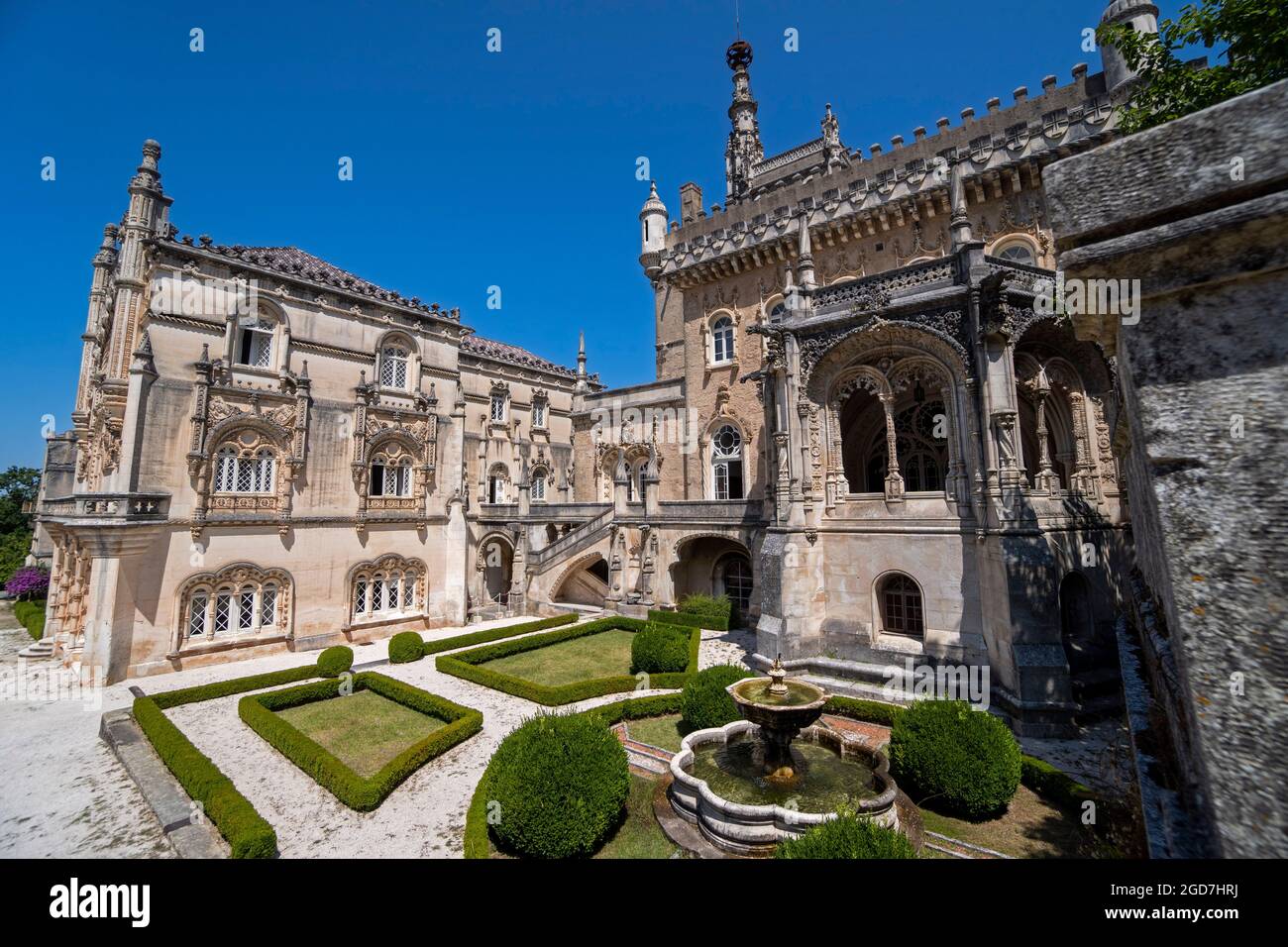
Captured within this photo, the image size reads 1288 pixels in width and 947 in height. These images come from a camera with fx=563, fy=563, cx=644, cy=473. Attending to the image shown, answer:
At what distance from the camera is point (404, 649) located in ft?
63.6

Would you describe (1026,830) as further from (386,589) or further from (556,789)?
(386,589)

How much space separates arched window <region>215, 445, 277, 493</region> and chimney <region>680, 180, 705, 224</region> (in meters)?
25.1

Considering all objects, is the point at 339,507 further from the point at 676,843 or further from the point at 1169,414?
the point at 1169,414

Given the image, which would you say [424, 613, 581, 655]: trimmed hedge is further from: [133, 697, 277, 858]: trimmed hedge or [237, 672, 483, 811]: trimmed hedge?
[133, 697, 277, 858]: trimmed hedge

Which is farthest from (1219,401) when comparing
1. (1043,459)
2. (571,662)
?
(571,662)

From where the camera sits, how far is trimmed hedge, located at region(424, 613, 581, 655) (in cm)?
2052

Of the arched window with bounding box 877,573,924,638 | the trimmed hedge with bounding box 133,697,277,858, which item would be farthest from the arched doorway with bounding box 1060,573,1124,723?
the trimmed hedge with bounding box 133,697,277,858

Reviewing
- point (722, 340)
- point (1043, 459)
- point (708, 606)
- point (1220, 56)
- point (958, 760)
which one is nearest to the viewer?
point (1220, 56)

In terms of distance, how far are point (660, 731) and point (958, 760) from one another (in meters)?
6.34

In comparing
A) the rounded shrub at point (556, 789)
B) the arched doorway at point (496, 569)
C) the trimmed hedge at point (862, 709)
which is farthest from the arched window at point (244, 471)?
the trimmed hedge at point (862, 709)

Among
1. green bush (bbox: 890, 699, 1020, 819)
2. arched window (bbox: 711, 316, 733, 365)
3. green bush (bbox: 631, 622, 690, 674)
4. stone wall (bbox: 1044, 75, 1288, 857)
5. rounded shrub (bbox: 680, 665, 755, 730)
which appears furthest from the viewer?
arched window (bbox: 711, 316, 733, 365)

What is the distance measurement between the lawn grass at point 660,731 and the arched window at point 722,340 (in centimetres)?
1755

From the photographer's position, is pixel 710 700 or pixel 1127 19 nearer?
pixel 710 700

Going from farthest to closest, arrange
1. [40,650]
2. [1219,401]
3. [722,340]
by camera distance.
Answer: [722,340], [40,650], [1219,401]
